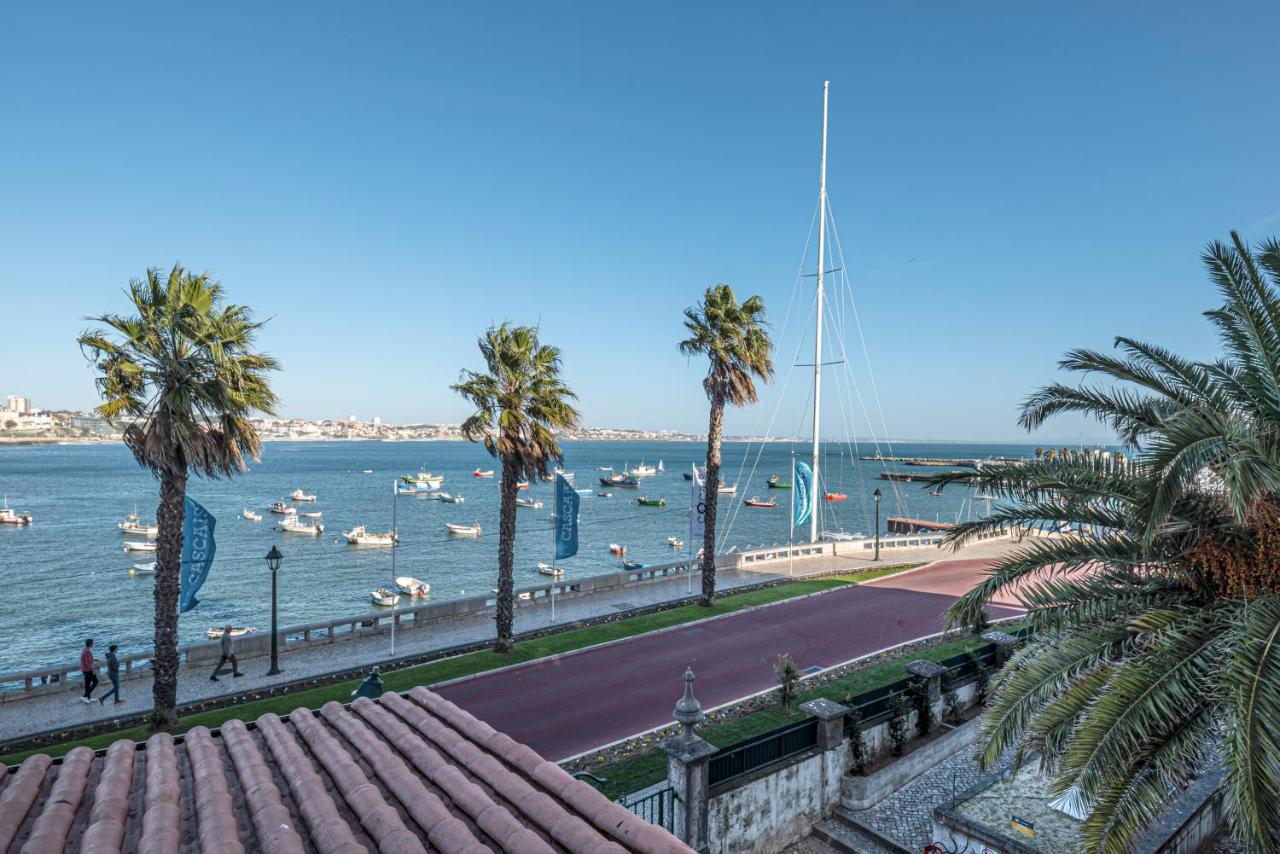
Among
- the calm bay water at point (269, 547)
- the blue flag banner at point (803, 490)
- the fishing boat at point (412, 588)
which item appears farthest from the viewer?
the fishing boat at point (412, 588)

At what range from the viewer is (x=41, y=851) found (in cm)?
475

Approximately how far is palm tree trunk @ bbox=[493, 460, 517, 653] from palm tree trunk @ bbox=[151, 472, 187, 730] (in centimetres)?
771

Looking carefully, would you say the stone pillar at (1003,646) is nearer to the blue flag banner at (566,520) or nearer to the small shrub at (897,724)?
the small shrub at (897,724)

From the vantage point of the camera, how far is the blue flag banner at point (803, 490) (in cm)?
3062

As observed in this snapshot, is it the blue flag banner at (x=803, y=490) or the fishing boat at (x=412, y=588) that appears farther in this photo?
the fishing boat at (x=412, y=588)

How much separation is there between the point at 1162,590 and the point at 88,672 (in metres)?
21.0

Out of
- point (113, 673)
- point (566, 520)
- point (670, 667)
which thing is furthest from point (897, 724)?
point (113, 673)

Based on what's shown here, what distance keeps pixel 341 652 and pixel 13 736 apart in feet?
23.4

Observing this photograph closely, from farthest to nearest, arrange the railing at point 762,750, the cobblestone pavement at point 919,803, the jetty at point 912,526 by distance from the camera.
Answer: the jetty at point 912,526 < the cobblestone pavement at point 919,803 < the railing at point 762,750

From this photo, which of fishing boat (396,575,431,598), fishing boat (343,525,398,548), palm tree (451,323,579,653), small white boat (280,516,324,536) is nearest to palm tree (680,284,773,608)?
palm tree (451,323,579,653)

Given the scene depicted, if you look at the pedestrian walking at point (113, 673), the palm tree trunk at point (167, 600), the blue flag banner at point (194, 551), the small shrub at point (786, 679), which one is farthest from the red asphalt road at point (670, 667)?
the pedestrian walking at point (113, 673)

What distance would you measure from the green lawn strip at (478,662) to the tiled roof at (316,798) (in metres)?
7.86

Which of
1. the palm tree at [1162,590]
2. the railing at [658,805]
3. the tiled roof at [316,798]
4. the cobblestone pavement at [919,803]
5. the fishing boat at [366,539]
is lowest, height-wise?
the fishing boat at [366,539]

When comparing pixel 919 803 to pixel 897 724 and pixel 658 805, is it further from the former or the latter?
pixel 658 805
